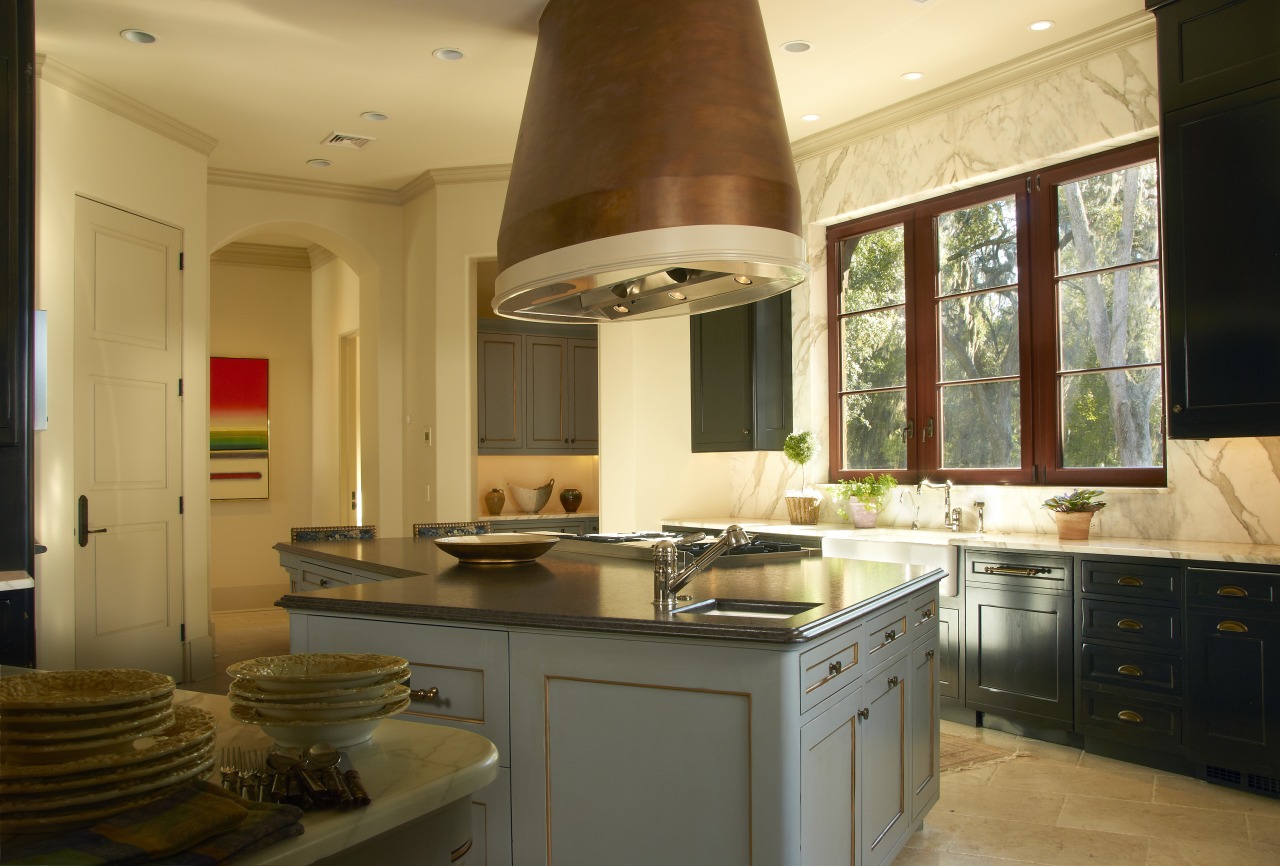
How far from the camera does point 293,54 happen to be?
4805 mm

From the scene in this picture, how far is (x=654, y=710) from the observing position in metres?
2.20

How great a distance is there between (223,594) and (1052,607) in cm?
684

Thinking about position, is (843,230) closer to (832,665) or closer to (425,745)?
(832,665)

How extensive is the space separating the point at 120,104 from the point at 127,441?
6.10ft

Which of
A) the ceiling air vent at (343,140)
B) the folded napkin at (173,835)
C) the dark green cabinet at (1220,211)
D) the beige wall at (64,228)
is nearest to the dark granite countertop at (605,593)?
the folded napkin at (173,835)

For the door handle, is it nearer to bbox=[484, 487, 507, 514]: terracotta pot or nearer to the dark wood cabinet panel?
bbox=[484, 487, 507, 514]: terracotta pot

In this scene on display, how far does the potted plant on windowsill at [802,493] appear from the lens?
5668 mm

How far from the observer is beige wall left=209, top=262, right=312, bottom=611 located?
27.5 feet

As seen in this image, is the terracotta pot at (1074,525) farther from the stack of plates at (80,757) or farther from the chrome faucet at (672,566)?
the stack of plates at (80,757)

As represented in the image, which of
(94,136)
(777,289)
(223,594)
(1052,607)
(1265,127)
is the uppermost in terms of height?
(94,136)

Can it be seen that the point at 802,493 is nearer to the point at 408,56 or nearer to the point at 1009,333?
the point at 1009,333

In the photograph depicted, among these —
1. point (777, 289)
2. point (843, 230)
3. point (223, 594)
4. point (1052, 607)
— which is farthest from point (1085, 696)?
point (223, 594)

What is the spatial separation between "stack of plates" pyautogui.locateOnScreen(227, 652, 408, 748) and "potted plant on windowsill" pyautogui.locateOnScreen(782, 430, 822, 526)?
4569 millimetres

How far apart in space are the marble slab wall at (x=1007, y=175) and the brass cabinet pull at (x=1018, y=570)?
0.56 m
